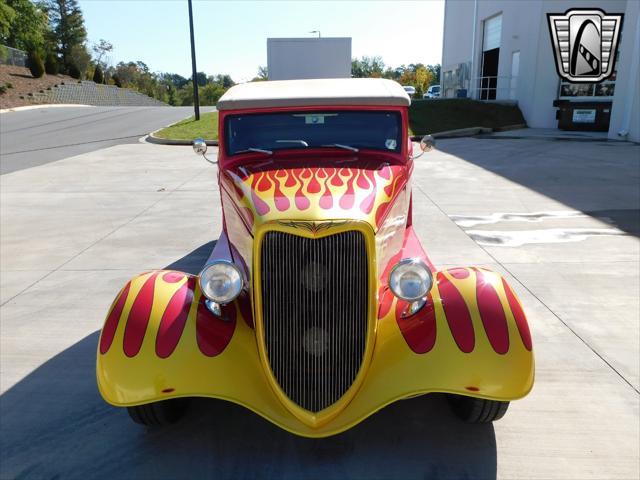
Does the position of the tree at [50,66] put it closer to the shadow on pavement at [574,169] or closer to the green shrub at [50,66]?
the green shrub at [50,66]

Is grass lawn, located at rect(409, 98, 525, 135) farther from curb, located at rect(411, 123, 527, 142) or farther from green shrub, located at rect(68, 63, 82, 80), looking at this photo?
green shrub, located at rect(68, 63, 82, 80)

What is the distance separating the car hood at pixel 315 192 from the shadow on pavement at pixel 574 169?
5.41 metres

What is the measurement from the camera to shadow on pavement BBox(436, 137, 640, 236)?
840 centimetres

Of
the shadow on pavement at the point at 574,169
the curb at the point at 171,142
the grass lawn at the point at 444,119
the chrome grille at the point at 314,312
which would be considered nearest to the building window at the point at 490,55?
the grass lawn at the point at 444,119

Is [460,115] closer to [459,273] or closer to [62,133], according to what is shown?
[62,133]

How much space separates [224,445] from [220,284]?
99cm

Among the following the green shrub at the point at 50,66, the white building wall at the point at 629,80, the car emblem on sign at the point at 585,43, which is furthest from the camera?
the green shrub at the point at 50,66

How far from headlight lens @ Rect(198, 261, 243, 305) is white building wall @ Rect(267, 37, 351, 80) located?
1522 cm

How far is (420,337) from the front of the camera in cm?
281

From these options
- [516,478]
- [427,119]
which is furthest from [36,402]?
[427,119]

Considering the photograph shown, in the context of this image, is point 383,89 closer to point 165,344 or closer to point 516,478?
point 165,344

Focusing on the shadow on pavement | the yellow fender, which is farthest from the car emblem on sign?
the yellow fender

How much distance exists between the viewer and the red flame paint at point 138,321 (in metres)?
2.77

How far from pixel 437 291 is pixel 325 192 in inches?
35.2
